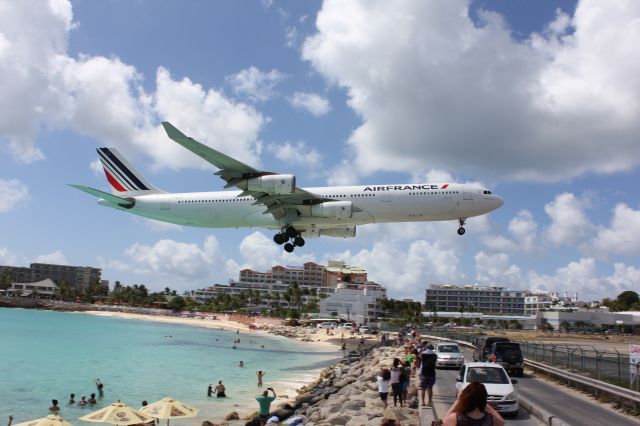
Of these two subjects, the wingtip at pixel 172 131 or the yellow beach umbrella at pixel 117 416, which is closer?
the yellow beach umbrella at pixel 117 416

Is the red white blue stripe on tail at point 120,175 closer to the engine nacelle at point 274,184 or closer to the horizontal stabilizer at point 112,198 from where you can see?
the horizontal stabilizer at point 112,198

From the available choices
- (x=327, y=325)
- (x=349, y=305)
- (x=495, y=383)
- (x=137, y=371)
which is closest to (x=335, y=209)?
(x=495, y=383)

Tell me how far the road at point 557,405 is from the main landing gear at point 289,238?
49.7ft

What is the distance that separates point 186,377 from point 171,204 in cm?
1818

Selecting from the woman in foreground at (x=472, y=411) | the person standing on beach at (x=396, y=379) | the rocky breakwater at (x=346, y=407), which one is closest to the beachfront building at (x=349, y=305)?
the rocky breakwater at (x=346, y=407)

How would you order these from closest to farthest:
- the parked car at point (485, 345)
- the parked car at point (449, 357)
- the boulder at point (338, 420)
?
the boulder at point (338, 420) < the parked car at point (485, 345) < the parked car at point (449, 357)

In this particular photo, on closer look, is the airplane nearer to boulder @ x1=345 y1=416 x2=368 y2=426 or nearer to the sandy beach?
the sandy beach

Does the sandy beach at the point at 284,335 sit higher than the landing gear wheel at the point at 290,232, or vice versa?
the landing gear wheel at the point at 290,232

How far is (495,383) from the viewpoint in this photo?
1590 centimetres

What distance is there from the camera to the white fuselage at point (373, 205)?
1359 inches

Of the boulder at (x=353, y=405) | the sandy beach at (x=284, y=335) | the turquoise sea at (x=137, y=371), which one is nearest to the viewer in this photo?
the boulder at (x=353, y=405)

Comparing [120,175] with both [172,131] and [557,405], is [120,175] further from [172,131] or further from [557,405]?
[557,405]

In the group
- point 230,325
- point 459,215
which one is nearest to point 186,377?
point 459,215

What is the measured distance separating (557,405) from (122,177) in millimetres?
37888
